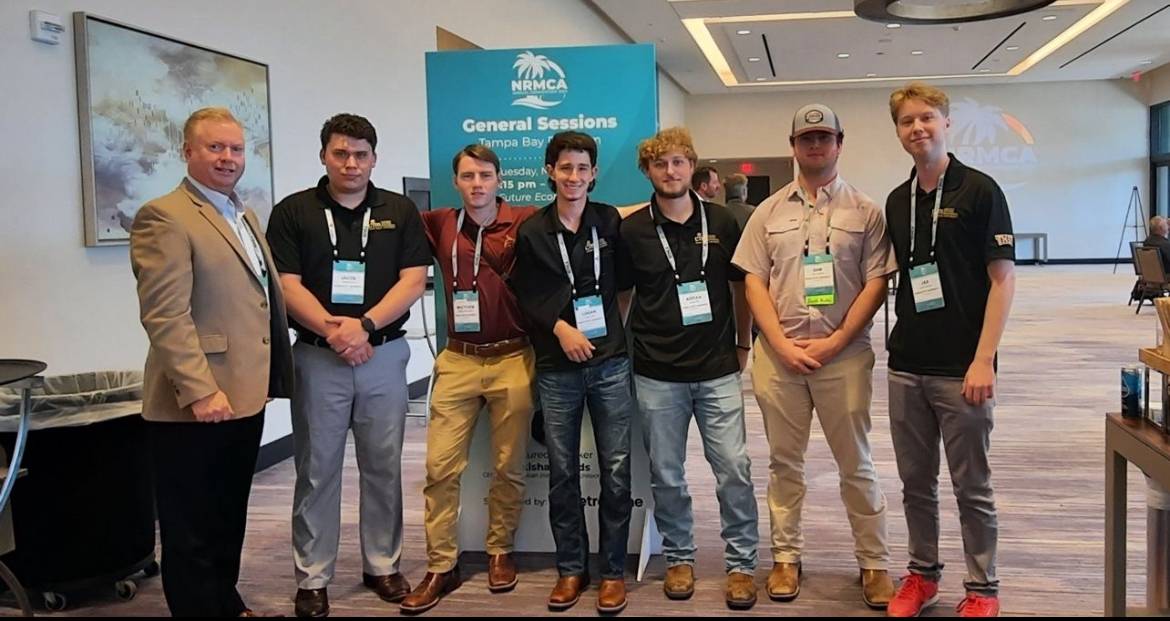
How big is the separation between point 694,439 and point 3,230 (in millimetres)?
3855

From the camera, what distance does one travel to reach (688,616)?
10.2 feet

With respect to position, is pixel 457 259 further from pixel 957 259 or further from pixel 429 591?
pixel 957 259

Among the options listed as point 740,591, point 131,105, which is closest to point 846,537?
point 740,591

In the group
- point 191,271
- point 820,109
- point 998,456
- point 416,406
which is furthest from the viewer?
point 416,406

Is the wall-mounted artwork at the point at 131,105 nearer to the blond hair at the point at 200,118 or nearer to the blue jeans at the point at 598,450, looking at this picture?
the blond hair at the point at 200,118

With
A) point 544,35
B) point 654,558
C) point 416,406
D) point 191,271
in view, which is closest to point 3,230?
point 191,271

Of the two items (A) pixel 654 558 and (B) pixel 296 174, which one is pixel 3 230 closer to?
(B) pixel 296 174

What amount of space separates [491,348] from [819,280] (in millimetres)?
1120

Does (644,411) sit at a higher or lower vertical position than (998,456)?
higher

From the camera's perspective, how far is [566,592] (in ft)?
10.5

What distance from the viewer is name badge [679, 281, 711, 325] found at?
305 cm

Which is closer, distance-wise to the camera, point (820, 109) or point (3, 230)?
point (820, 109)

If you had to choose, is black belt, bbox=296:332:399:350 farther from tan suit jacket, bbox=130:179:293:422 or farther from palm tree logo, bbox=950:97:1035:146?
palm tree logo, bbox=950:97:1035:146

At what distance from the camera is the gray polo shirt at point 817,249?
118 inches
